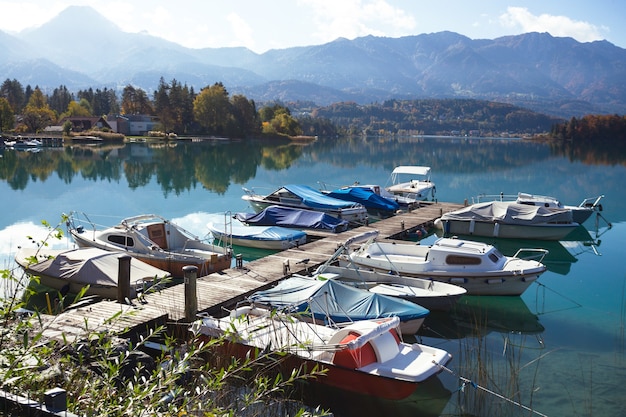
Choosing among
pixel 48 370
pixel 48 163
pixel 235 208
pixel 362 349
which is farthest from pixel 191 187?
pixel 48 370

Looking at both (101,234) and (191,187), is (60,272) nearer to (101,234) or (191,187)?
(101,234)

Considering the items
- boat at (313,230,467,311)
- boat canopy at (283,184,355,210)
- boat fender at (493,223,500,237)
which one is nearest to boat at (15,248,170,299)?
boat at (313,230,467,311)

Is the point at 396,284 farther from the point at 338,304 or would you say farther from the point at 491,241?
the point at 491,241

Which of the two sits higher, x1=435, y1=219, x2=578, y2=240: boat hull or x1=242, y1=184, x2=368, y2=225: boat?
x1=242, y1=184, x2=368, y2=225: boat

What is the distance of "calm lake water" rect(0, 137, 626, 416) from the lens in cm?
1317

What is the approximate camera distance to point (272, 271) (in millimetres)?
21094

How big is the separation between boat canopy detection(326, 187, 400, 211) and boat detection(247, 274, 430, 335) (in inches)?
867

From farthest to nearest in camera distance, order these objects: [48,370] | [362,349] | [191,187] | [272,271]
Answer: [191,187] < [272,271] < [362,349] < [48,370]

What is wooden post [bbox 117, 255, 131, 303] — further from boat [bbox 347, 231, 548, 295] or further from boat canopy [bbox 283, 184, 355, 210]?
boat canopy [bbox 283, 184, 355, 210]

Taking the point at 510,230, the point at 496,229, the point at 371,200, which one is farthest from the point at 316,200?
the point at 510,230

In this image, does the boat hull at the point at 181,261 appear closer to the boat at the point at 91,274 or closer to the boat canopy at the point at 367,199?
the boat at the point at 91,274

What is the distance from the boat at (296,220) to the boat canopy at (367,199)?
6.74 m

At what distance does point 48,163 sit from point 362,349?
235 feet

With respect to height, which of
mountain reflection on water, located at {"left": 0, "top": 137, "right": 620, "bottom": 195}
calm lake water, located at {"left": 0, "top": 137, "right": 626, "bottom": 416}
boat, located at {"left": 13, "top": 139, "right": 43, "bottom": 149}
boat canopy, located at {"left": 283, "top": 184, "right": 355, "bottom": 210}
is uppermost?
boat, located at {"left": 13, "top": 139, "right": 43, "bottom": 149}
